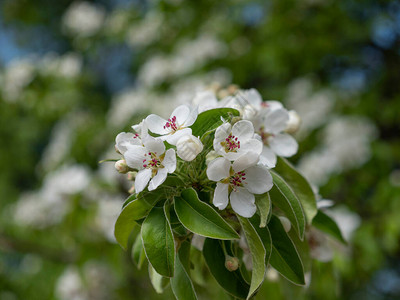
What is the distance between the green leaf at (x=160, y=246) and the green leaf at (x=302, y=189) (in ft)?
1.17

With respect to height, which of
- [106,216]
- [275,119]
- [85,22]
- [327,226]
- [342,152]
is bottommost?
[342,152]

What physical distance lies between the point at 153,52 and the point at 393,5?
2.04 metres

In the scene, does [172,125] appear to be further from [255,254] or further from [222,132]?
[255,254]

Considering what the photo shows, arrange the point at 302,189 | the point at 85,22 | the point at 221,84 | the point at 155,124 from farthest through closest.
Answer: the point at 85,22 < the point at 221,84 < the point at 302,189 < the point at 155,124

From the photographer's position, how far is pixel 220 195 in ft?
2.51

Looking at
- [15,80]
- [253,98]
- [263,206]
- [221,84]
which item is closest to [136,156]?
[263,206]

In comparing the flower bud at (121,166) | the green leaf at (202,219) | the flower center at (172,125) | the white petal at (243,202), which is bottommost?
the white petal at (243,202)

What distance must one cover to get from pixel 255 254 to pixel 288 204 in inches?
5.0

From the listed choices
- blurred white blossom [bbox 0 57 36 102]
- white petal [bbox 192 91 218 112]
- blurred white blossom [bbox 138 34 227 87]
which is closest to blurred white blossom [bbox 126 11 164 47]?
blurred white blossom [bbox 138 34 227 87]

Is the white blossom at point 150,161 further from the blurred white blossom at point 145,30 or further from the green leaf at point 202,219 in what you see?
the blurred white blossom at point 145,30

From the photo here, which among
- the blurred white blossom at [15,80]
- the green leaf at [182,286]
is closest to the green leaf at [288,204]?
the green leaf at [182,286]

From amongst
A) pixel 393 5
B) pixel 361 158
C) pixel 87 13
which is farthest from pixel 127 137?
pixel 87 13

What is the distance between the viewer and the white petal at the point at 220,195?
759 millimetres

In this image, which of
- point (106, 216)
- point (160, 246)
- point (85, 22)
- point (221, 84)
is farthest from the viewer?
point (85, 22)
